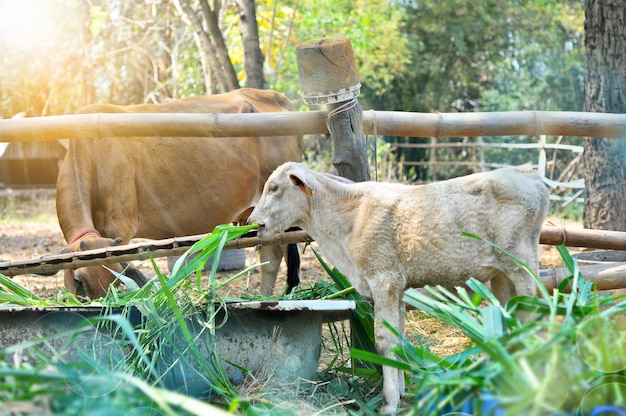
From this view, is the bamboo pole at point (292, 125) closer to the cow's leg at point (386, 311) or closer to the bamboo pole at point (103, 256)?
the bamboo pole at point (103, 256)

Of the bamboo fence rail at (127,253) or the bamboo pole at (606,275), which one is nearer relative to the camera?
the bamboo fence rail at (127,253)

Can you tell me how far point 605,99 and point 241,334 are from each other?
4.27m

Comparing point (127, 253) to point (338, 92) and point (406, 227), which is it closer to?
point (338, 92)

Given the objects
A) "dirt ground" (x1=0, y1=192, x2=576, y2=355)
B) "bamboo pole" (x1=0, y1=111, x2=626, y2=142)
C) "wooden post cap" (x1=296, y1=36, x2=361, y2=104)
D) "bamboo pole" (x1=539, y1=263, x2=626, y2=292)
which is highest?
"wooden post cap" (x1=296, y1=36, x2=361, y2=104)

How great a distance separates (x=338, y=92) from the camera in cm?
377

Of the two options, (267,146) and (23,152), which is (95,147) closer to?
(267,146)

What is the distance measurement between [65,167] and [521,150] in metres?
15.5

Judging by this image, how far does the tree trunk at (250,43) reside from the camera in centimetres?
911

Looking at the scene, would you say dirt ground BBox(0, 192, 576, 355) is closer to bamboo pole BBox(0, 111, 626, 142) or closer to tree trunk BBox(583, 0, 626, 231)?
bamboo pole BBox(0, 111, 626, 142)

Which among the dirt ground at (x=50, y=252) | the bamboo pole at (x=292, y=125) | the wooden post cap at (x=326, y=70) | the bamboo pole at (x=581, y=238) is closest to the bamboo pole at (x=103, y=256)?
the dirt ground at (x=50, y=252)

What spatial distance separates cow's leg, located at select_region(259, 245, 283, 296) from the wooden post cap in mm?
2573

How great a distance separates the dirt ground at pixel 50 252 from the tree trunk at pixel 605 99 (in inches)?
40.3

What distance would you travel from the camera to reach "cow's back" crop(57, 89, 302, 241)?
216 inches

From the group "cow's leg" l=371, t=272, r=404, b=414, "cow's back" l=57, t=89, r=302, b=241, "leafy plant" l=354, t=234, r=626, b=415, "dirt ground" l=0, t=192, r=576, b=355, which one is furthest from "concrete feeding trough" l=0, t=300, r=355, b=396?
"cow's back" l=57, t=89, r=302, b=241
